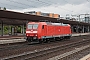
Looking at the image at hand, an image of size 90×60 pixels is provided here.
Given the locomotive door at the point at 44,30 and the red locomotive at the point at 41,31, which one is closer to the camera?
the red locomotive at the point at 41,31

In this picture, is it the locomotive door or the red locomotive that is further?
the locomotive door

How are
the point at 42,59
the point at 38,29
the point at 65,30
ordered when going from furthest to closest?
the point at 65,30 < the point at 38,29 < the point at 42,59

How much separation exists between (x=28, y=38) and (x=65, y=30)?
11153 millimetres

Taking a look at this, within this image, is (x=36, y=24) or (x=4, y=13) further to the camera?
(x=4, y=13)

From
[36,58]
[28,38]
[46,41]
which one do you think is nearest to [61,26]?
[46,41]

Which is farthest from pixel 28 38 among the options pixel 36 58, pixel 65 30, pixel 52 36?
pixel 36 58

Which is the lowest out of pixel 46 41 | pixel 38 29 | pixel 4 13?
pixel 46 41

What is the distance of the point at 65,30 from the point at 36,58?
23307mm

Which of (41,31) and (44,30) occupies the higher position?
(44,30)

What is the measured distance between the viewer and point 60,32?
109ft

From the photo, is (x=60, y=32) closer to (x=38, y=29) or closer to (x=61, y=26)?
(x=61, y=26)

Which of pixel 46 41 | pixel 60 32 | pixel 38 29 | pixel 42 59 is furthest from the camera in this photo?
pixel 60 32

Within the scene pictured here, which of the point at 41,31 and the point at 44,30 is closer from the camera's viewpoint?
the point at 41,31

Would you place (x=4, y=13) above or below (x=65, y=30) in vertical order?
above
